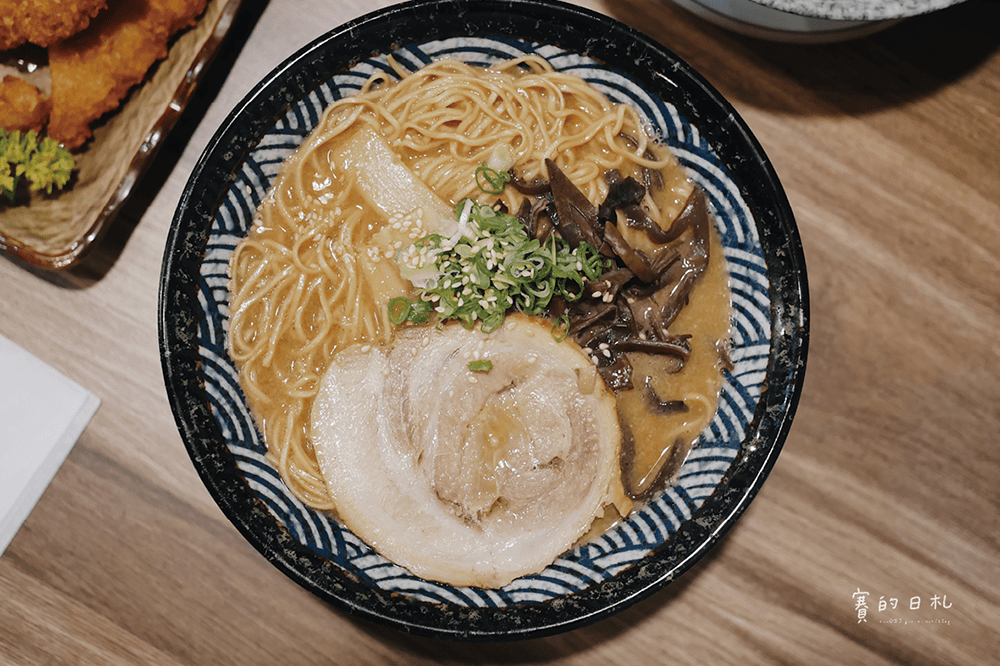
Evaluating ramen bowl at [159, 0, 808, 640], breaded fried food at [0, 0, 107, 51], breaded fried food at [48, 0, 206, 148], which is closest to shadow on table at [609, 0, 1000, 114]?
ramen bowl at [159, 0, 808, 640]

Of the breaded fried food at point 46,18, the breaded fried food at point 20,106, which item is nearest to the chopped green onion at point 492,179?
the breaded fried food at point 46,18

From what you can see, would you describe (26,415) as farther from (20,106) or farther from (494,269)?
(494,269)

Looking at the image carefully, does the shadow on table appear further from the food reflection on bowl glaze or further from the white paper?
the white paper

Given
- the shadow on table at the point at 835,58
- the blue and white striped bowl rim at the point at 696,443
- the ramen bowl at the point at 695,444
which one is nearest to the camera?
the ramen bowl at the point at 695,444

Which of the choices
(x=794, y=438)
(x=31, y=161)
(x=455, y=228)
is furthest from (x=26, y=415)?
(x=794, y=438)

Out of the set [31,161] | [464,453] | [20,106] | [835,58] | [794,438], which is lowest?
[464,453]

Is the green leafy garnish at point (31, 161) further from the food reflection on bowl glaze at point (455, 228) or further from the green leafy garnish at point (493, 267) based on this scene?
the green leafy garnish at point (493, 267)
